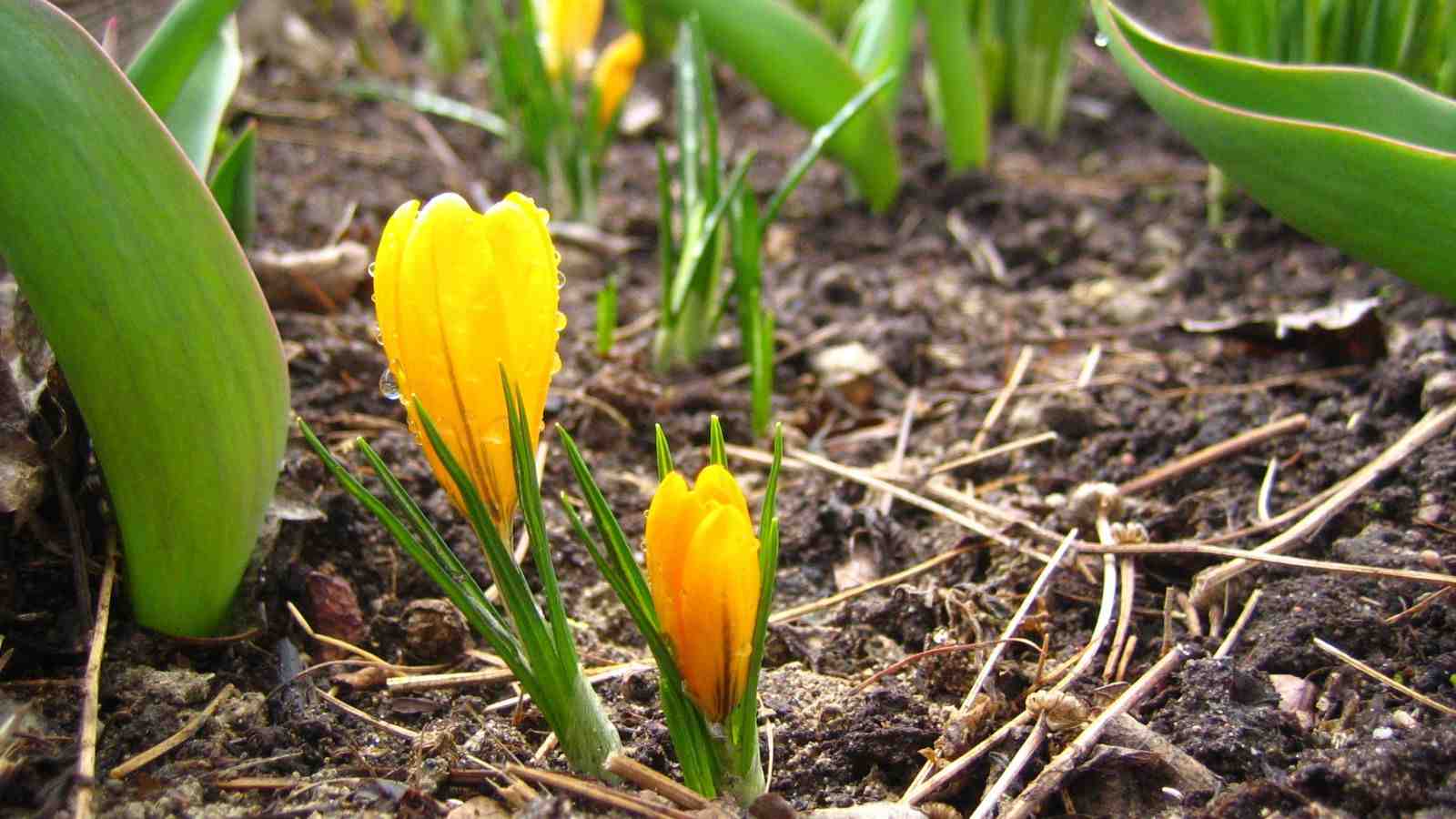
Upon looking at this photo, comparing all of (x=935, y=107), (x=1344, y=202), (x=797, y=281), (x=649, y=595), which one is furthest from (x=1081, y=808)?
(x=935, y=107)

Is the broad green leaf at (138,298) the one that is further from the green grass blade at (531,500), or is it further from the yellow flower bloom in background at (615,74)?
the yellow flower bloom in background at (615,74)

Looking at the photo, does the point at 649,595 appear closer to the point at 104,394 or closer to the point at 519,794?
the point at 519,794

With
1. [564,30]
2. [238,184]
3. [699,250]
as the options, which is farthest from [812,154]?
[564,30]

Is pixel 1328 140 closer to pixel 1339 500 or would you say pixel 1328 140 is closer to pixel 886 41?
pixel 1339 500

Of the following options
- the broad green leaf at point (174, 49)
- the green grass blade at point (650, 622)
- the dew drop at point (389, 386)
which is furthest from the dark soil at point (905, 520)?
the broad green leaf at point (174, 49)

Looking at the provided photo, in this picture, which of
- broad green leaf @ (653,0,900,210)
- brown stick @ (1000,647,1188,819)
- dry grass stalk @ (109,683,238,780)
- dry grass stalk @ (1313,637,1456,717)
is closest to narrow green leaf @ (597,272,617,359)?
broad green leaf @ (653,0,900,210)

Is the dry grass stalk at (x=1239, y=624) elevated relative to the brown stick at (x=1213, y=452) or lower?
lower
